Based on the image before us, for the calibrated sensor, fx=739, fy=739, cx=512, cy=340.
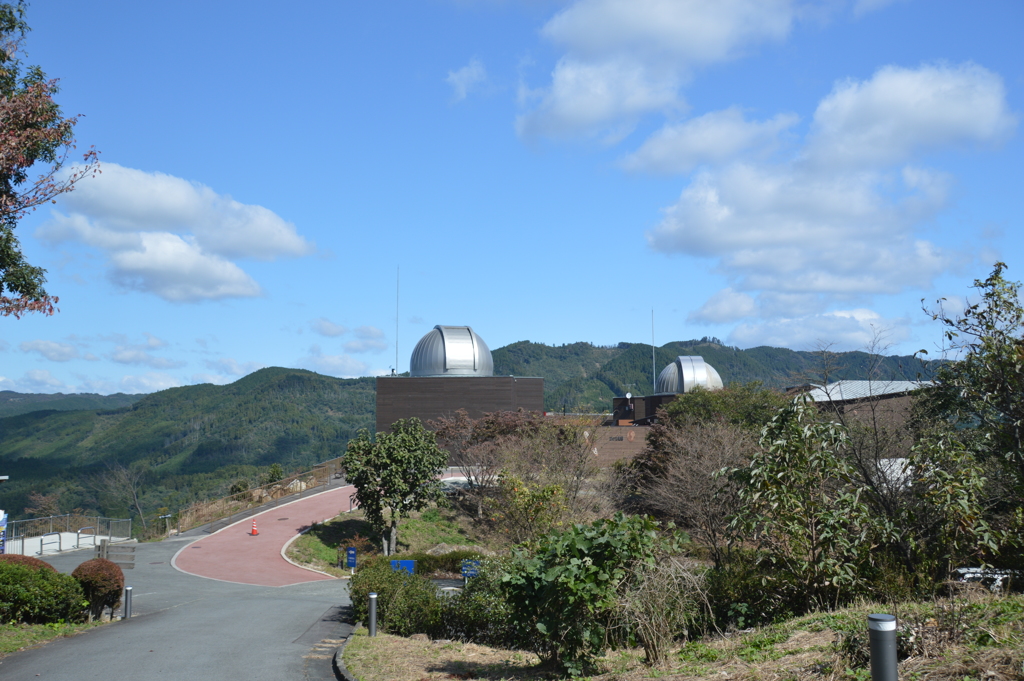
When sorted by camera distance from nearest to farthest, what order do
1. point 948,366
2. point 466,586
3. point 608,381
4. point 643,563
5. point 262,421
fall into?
point 643,563 → point 948,366 → point 466,586 → point 262,421 → point 608,381

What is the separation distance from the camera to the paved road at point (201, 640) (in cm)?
999

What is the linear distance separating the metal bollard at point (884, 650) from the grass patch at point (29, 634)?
38.4 feet

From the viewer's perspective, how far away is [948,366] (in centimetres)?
966

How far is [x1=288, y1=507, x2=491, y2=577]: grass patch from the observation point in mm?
26250

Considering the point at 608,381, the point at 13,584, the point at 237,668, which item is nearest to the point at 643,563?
the point at 237,668

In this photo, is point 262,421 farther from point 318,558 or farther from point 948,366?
point 948,366

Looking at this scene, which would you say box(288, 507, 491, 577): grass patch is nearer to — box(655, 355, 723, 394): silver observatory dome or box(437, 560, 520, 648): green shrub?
box(437, 560, 520, 648): green shrub

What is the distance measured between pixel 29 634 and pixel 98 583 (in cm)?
224

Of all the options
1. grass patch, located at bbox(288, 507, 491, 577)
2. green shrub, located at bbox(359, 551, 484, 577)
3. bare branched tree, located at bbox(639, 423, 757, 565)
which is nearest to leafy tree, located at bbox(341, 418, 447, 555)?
grass patch, located at bbox(288, 507, 491, 577)

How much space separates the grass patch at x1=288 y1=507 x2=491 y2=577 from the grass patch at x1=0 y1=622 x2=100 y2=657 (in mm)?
11979

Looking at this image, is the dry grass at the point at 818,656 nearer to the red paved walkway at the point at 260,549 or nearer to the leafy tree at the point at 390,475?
the red paved walkway at the point at 260,549

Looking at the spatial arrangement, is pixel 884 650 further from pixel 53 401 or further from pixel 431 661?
pixel 53 401

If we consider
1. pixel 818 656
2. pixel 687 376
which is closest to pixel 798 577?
pixel 818 656

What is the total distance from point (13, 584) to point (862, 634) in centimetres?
1313
